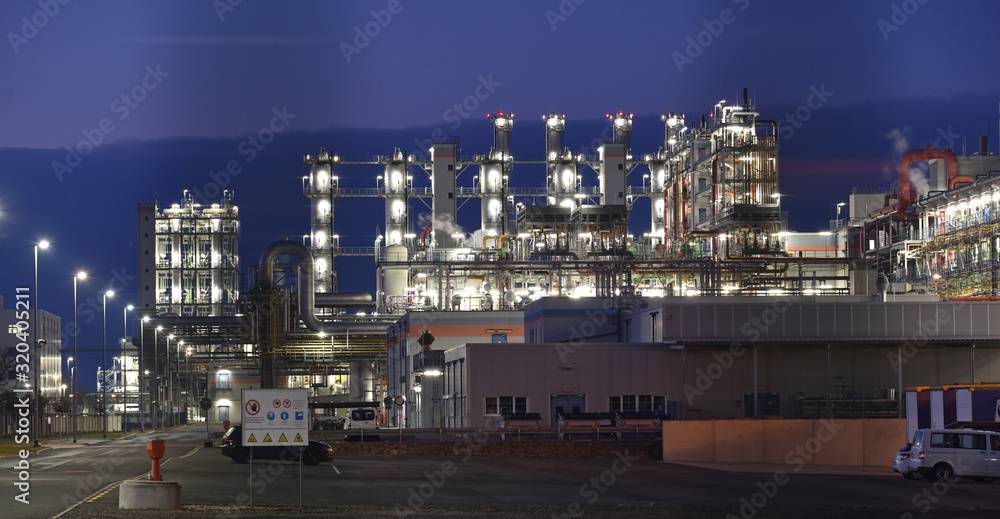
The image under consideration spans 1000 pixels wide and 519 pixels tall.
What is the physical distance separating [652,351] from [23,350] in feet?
84.6

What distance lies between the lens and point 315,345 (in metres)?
83.3

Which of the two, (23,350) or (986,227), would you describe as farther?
(986,227)

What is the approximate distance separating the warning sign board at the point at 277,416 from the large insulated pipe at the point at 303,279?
60434mm

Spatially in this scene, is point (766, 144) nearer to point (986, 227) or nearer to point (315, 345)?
point (986, 227)

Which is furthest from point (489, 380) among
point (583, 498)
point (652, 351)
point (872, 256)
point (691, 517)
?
point (872, 256)

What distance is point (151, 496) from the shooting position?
20594 mm

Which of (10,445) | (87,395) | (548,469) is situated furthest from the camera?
(87,395)

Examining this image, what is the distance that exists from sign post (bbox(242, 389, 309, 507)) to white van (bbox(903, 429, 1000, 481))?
1870 centimetres

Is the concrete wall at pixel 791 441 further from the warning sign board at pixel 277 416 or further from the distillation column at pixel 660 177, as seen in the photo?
the distillation column at pixel 660 177

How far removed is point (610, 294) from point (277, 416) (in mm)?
51369

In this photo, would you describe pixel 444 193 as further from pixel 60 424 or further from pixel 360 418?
pixel 360 418

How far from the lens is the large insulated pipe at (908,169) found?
80375mm

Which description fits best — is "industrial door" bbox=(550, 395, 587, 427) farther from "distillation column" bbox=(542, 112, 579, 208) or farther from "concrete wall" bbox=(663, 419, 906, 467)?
"distillation column" bbox=(542, 112, 579, 208)

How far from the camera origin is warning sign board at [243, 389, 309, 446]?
19.2 meters
